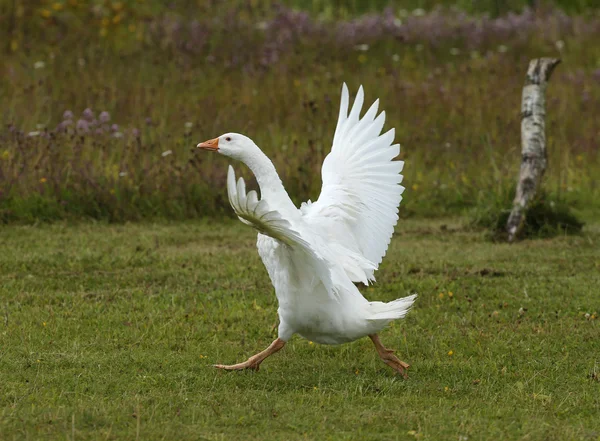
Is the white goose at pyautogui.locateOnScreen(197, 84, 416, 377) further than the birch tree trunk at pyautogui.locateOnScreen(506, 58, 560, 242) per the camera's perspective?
No

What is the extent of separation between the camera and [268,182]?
17.4 ft

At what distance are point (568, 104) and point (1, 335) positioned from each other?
9305 millimetres

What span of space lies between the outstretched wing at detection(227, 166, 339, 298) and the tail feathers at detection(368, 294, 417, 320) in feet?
0.67

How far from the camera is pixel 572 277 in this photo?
772cm

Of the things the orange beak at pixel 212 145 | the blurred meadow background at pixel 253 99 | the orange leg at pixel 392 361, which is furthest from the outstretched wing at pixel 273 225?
the blurred meadow background at pixel 253 99

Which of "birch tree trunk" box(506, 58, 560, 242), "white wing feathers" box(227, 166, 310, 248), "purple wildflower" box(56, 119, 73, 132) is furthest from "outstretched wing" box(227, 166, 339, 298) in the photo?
"purple wildflower" box(56, 119, 73, 132)

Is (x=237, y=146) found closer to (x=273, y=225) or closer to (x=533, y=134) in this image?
(x=273, y=225)

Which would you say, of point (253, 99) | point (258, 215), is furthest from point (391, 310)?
point (253, 99)

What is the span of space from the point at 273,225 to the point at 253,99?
Result: 28.9ft

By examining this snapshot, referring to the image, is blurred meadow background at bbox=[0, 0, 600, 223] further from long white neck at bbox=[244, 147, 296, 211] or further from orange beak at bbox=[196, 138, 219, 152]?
long white neck at bbox=[244, 147, 296, 211]

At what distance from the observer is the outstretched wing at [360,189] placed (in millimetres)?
5793

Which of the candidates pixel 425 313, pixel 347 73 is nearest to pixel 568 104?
pixel 347 73

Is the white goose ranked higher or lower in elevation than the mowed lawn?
higher

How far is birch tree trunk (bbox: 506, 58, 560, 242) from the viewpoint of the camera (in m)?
9.02
